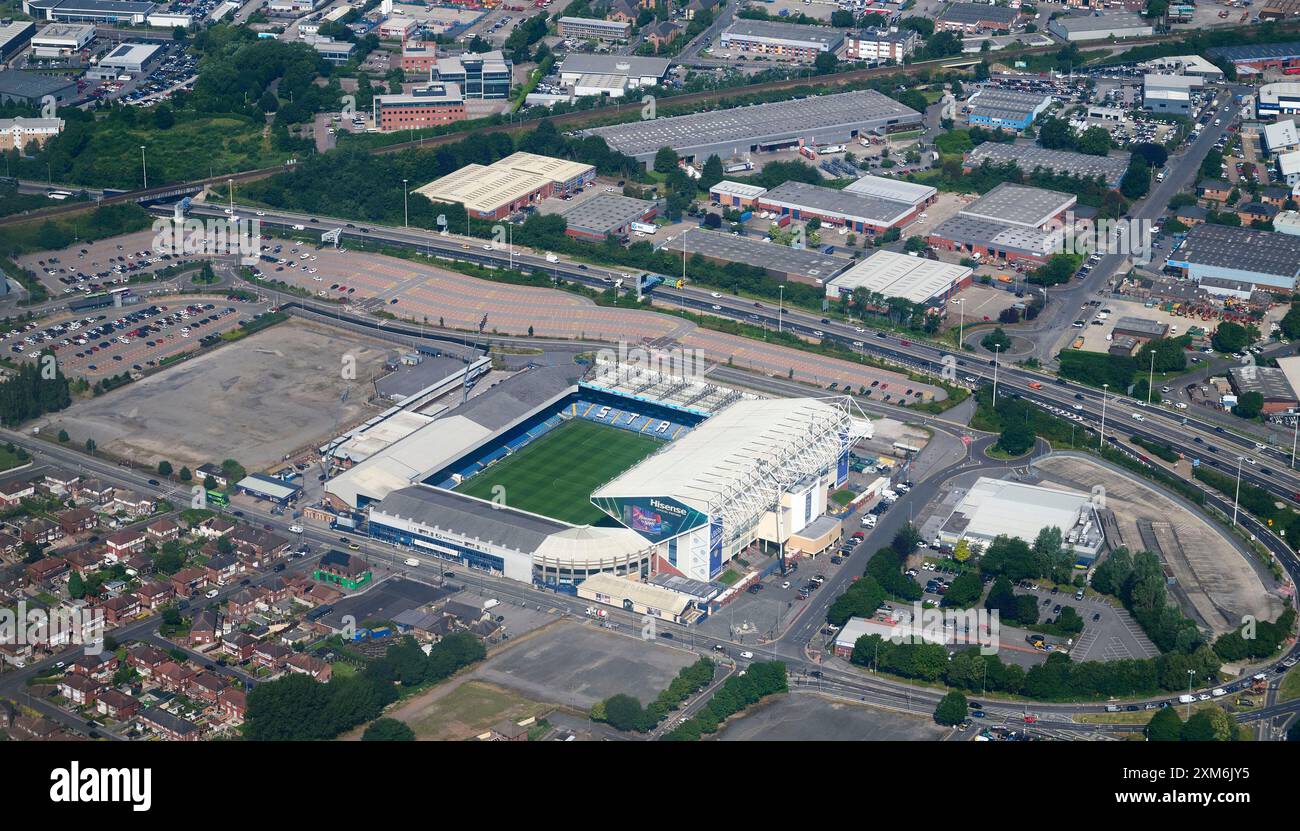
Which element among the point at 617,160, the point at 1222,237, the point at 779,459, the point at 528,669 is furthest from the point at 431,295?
the point at 1222,237

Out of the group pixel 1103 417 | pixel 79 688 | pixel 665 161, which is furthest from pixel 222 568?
pixel 665 161

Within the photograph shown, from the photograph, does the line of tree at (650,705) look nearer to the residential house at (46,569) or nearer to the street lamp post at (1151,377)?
the residential house at (46,569)

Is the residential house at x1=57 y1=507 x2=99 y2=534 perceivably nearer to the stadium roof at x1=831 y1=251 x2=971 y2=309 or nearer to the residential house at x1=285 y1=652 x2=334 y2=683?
the residential house at x1=285 y1=652 x2=334 y2=683

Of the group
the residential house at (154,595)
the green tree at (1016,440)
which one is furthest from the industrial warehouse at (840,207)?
the residential house at (154,595)

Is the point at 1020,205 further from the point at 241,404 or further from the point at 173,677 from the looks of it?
the point at 173,677

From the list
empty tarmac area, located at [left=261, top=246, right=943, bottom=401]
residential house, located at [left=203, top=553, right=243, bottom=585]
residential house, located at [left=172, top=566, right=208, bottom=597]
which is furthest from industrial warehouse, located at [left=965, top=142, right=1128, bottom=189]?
residential house, located at [left=172, top=566, right=208, bottom=597]

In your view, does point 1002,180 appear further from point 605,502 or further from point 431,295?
point 605,502

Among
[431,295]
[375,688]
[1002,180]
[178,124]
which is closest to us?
[375,688]
